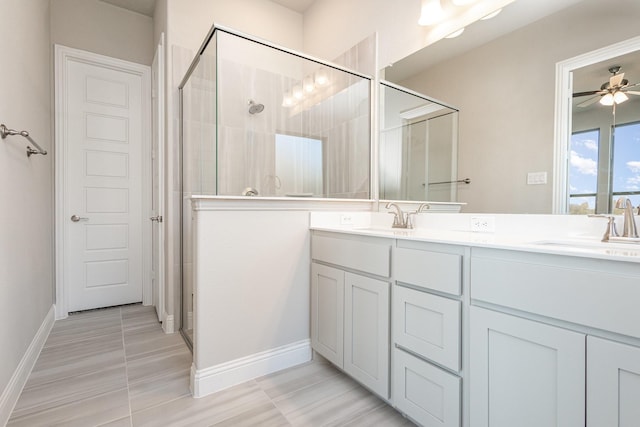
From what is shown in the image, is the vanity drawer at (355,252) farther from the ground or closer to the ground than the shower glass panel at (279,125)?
closer to the ground

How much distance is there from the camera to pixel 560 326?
35.3 inches

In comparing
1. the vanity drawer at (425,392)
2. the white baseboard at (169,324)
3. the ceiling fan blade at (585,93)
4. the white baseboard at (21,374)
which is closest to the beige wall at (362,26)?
the ceiling fan blade at (585,93)

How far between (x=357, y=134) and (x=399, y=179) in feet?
1.61

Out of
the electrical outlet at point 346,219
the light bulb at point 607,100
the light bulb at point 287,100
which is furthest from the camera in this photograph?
the light bulb at point 287,100

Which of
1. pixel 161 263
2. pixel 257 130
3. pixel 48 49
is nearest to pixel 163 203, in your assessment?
pixel 161 263

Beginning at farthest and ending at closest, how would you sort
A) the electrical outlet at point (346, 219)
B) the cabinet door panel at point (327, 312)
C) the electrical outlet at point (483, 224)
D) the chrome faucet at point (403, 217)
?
the electrical outlet at point (346, 219), the chrome faucet at point (403, 217), the cabinet door panel at point (327, 312), the electrical outlet at point (483, 224)

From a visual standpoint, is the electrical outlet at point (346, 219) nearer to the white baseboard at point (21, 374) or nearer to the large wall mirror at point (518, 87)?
the large wall mirror at point (518, 87)

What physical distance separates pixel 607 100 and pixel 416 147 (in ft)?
3.12

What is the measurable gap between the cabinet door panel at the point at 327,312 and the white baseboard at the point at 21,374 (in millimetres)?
1498

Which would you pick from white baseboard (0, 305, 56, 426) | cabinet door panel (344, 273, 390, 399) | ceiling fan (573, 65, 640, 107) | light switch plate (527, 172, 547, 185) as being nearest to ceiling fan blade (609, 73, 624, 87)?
ceiling fan (573, 65, 640, 107)

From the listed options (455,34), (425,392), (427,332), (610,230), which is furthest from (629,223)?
(455,34)

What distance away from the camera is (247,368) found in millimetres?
1770

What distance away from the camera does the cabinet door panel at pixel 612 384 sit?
0.78 metres

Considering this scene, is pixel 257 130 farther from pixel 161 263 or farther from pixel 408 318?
pixel 408 318
